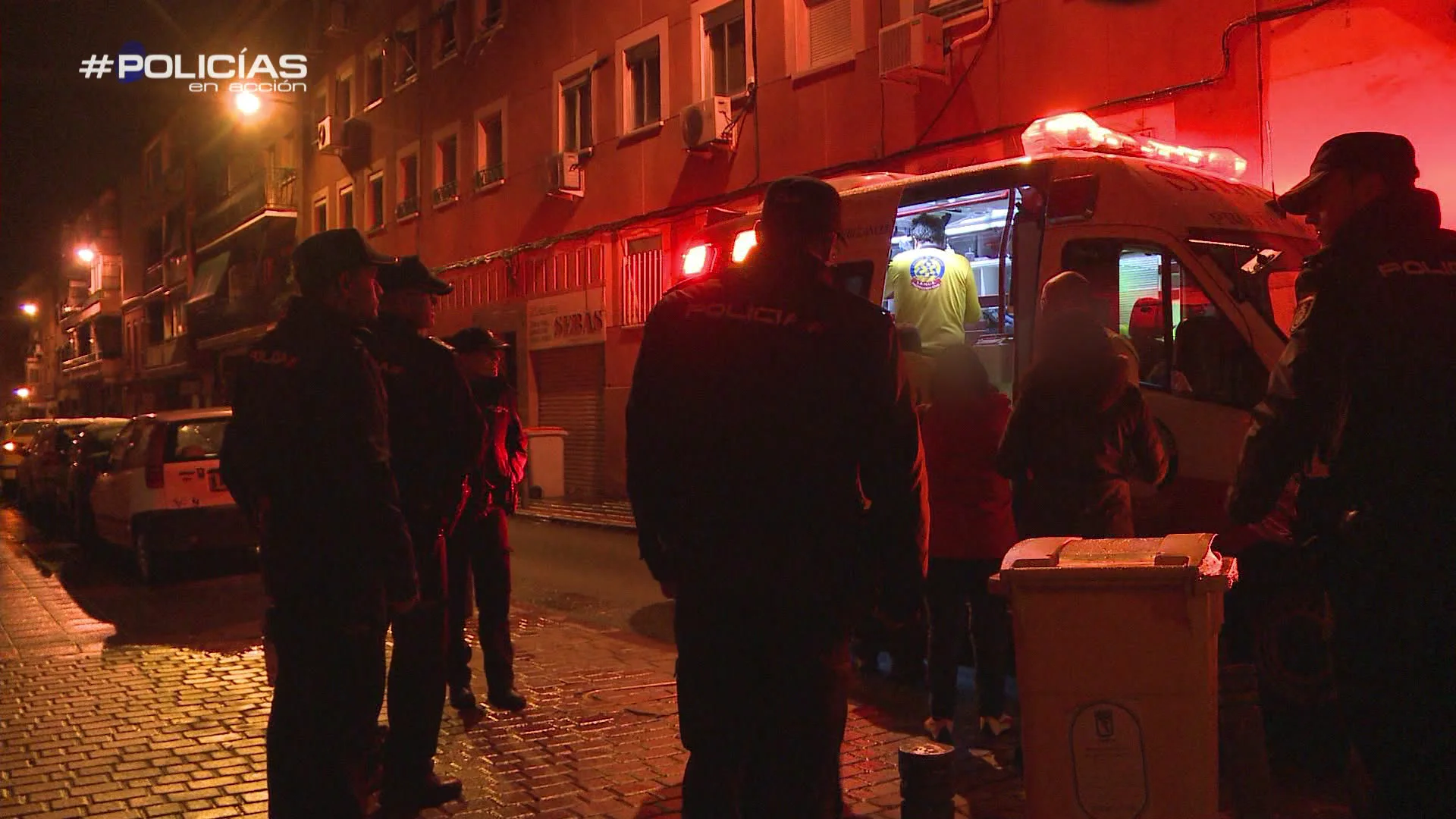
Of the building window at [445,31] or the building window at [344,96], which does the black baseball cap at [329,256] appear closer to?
the building window at [445,31]

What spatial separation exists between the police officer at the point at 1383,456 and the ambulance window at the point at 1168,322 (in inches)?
110

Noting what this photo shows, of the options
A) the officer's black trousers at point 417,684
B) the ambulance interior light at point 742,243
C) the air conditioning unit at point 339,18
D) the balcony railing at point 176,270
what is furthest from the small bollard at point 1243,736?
the balcony railing at point 176,270

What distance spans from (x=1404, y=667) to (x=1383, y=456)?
514 millimetres

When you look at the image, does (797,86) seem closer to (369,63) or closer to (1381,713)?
(1381,713)

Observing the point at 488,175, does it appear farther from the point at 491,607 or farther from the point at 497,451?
the point at 491,607

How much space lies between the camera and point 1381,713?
295 cm

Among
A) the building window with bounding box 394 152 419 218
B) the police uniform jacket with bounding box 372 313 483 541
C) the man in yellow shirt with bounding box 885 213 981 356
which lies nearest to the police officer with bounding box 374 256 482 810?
the police uniform jacket with bounding box 372 313 483 541

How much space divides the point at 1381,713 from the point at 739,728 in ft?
5.23

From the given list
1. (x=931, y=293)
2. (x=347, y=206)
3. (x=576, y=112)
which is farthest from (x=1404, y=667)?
(x=347, y=206)

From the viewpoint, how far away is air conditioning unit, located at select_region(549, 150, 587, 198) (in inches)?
838

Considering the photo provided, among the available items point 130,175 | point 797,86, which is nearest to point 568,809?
point 797,86

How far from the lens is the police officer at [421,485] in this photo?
4.57 m

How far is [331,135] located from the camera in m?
30.1

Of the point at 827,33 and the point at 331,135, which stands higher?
the point at 331,135
